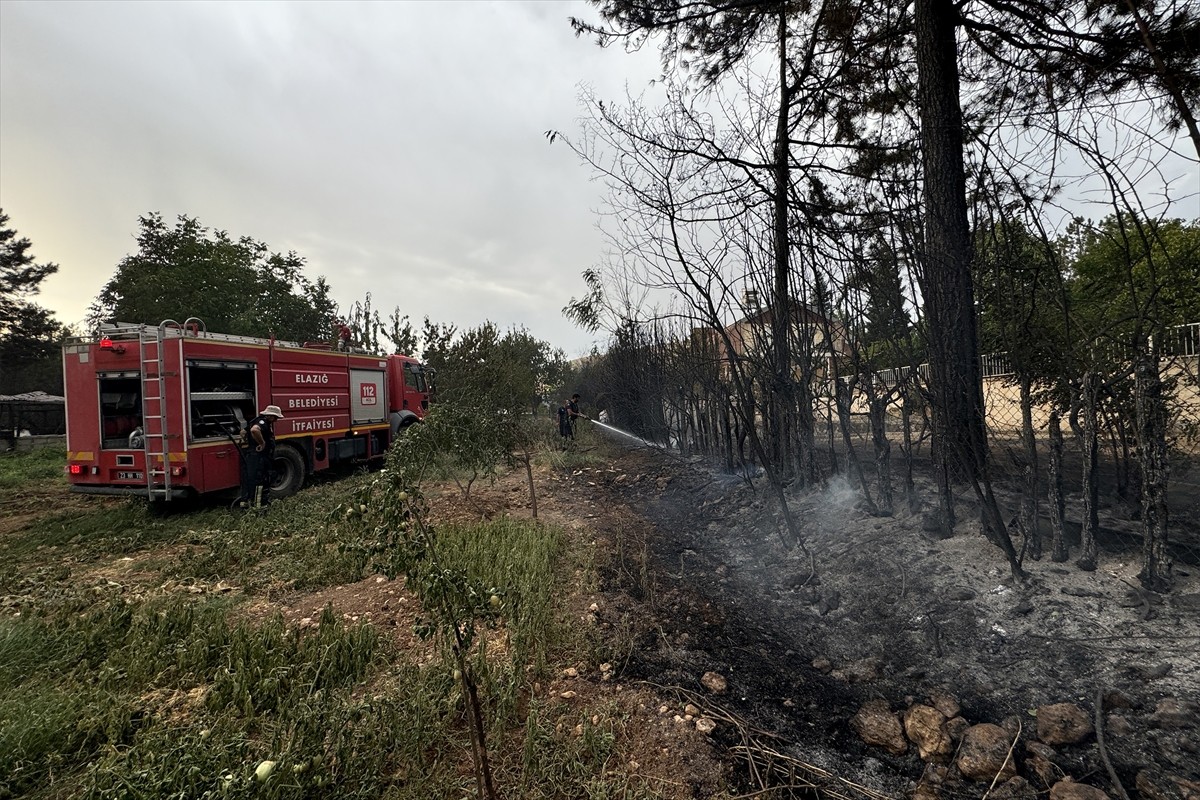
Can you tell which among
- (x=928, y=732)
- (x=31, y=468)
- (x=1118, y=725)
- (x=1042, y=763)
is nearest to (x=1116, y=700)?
(x=1118, y=725)

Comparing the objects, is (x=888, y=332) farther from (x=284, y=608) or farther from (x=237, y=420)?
(x=237, y=420)

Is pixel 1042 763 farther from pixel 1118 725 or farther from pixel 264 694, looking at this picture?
pixel 264 694

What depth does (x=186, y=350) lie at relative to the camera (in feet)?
20.9

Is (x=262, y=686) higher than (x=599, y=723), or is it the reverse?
(x=262, y=686)

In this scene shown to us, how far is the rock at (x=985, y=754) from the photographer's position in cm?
183

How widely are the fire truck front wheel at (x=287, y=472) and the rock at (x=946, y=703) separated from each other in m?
8.51

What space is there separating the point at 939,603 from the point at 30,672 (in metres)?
5.15

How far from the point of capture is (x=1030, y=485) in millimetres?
2979

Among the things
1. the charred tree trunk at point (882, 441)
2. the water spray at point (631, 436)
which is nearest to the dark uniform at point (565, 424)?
the water spray at point (631, 436)

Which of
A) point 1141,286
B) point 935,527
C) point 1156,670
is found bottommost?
point 1156,670

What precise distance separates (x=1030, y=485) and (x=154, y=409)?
890 centimetres

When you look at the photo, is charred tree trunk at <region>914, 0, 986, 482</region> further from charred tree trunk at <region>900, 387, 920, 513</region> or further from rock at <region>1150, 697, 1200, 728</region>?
rock at <region>1150, 697, 1200, 728</region>

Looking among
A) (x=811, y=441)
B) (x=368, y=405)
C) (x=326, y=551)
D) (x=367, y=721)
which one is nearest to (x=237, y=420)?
(x=368, y=405)

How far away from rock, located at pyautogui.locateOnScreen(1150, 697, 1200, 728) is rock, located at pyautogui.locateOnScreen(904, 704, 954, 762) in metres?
0.72
